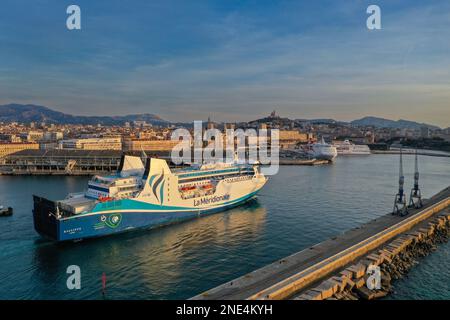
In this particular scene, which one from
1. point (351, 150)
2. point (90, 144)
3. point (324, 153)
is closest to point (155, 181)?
point (324, 153)

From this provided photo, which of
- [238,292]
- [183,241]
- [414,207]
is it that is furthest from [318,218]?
[238,292]

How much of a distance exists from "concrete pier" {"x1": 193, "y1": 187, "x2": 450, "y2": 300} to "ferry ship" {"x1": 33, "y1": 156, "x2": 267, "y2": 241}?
8.15 metres

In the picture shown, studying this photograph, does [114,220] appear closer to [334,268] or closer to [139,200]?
[139,200]

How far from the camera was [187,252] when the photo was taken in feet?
45.3

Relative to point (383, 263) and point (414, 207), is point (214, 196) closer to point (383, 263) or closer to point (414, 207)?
point (383, 263)

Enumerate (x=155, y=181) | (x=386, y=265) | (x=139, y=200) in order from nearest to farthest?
1. (x=386, y=265)
2. (x=139, y=200)
3. (x=155, y=181)

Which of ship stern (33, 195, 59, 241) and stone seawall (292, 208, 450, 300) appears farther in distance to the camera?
ship stern (33, 195, 59, 241)

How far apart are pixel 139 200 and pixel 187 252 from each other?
4.26m

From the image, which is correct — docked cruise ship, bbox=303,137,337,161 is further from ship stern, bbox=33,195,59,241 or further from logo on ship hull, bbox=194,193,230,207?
ship stern, bbox=33,195,59,241

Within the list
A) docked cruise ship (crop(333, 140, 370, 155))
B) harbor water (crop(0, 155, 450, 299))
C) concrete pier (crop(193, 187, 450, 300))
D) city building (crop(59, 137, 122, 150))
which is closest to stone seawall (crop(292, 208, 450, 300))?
concrete pier (crop(193, 187, 450, 300))

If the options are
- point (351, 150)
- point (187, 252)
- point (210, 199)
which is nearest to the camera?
point (187, 252)

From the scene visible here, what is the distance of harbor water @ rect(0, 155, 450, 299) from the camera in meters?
10.8

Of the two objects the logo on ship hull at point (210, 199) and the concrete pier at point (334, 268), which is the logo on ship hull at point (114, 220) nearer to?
the logo on ship hull at point (210, 199)

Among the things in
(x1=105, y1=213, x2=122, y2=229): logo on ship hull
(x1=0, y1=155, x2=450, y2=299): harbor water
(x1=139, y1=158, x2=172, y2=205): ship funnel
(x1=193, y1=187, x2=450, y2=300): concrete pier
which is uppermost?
(x1=139, y1=158, x2=172, y2=205): ship funnel
